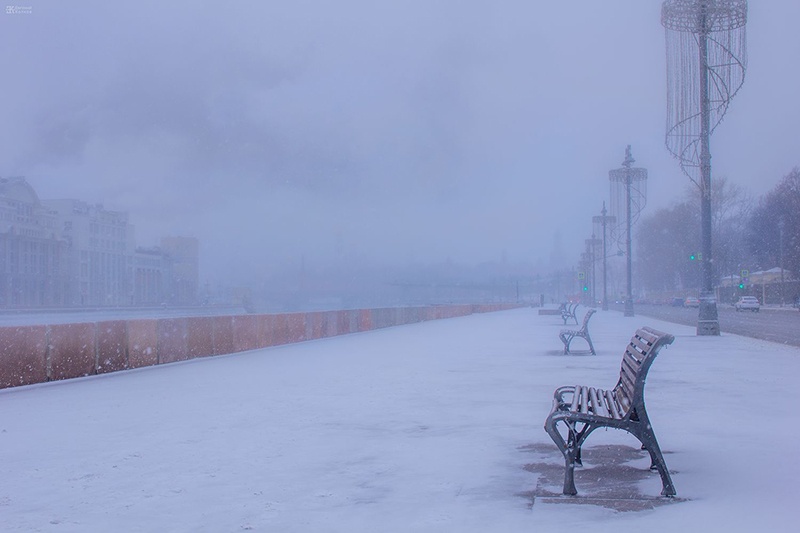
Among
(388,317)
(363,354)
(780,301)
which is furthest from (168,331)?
(780,301)

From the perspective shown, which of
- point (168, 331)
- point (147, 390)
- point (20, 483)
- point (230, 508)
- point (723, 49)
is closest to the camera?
point (230, 508)

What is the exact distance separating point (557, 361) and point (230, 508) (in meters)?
11.1

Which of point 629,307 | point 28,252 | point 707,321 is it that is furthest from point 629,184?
point 28,252

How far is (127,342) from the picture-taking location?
49.4ft

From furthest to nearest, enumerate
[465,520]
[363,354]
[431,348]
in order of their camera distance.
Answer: [431,348], [363,354], [465,520]

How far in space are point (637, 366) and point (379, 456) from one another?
222cm

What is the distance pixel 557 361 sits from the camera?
15328 mm

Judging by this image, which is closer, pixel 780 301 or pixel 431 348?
pixel 431 348

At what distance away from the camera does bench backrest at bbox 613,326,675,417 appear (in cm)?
522

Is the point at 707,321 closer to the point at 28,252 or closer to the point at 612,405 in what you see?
the point at 612,405

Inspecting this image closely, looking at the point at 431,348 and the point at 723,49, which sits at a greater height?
the point at 723,49

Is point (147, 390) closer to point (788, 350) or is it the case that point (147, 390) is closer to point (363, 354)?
point (363, 354)

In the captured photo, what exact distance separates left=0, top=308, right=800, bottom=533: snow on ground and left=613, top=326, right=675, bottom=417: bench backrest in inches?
20.8

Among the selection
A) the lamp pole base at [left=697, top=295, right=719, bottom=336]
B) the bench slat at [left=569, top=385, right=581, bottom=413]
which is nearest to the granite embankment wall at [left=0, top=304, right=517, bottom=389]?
the bench slat at [left=569, top=385, right=581, bottom=413]
